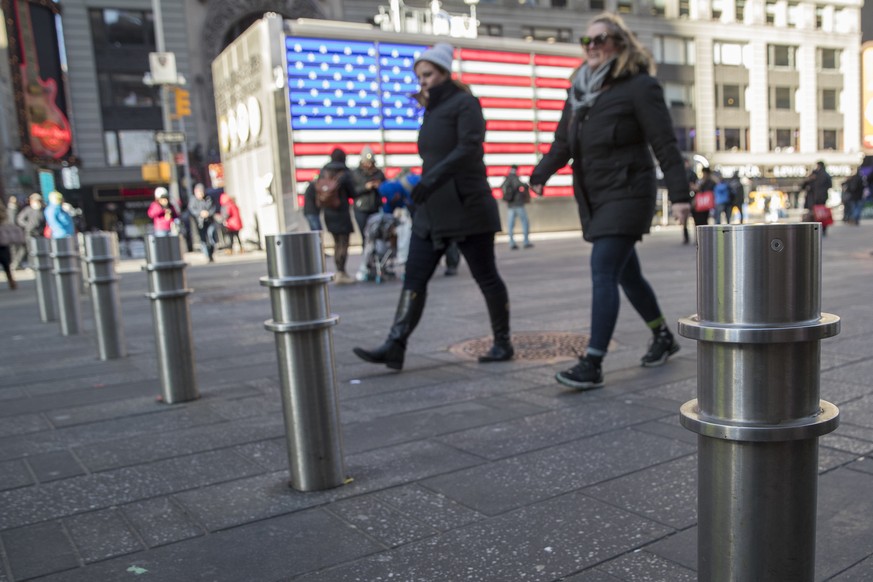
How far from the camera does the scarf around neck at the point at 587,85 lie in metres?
4.07

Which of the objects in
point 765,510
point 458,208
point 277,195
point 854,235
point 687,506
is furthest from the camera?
point 277,195

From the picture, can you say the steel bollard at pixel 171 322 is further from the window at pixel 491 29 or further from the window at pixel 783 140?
the window at pixel 783 140

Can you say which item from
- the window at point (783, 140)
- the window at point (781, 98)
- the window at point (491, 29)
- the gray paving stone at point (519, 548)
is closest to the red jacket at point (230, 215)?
the gray paving stone at point (519, 548)

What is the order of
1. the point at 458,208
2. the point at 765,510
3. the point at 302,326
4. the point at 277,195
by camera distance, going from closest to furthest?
the point at 765,510
the point at 302,326
the point at 458,208
the point at 277,195

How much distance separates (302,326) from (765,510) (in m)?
1.83

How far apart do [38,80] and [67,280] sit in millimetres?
28795

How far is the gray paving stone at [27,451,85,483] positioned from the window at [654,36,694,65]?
47339mm

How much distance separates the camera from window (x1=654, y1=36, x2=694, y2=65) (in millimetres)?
46688

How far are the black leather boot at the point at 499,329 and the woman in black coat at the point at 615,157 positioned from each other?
885 mm

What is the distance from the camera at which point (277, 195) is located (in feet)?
65.2

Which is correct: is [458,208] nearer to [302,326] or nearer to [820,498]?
[302,326]

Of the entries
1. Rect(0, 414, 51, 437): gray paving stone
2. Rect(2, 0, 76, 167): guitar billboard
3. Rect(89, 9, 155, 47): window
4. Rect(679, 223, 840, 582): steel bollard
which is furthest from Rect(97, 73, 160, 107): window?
Rect(679, 223, 840, 582): steel bollard

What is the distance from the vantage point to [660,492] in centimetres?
265

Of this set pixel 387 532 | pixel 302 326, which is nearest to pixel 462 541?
pixel 387 532
